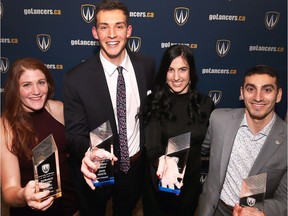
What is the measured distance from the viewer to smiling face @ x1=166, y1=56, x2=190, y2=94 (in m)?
2.32

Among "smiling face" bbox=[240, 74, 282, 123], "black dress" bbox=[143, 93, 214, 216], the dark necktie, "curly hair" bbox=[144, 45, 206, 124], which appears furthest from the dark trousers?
"smiling face" bbox=[240, 74, 282, 123]

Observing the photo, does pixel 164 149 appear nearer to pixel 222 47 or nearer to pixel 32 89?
pixel 32 89

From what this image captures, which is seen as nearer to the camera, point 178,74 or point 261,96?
point 261,96

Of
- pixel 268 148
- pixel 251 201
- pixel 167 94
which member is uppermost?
pixel 167 94

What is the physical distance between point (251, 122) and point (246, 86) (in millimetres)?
249

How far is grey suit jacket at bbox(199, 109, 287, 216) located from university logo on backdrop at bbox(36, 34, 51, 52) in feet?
7.42

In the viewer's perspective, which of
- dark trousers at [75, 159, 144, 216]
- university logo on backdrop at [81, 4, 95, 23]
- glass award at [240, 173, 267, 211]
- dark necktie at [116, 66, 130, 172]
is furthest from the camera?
university logo on backdrop at [81, 4, 95, 23]

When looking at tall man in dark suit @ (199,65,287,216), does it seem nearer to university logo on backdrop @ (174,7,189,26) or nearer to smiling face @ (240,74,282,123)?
smiling face @ (240,74,282,123)

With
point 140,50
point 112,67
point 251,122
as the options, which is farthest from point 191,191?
point 140,50

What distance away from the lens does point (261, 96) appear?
1854mm

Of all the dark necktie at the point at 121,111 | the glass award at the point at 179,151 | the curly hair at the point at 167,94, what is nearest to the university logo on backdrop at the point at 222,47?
the curly hair at the point at 167,94

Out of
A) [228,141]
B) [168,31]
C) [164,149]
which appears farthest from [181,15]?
[228,141]

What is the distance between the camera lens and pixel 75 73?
7.29 feet

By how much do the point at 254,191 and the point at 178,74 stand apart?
3.62 ft
